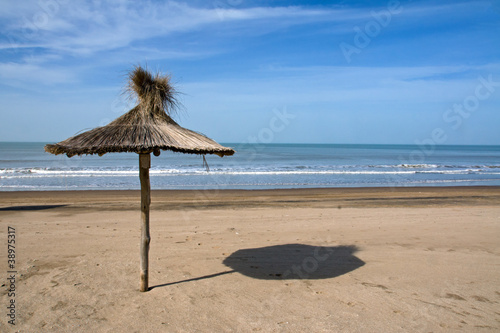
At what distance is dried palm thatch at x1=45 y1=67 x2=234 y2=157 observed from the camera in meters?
4.10

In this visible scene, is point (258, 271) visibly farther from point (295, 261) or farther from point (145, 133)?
point (145, 133)

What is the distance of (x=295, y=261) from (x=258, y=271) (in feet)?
2.65

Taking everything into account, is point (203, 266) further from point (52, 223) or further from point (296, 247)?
point (52, 223)

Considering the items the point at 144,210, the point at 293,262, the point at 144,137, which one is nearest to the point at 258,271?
the point at 293,262

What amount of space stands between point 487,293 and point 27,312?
581cm

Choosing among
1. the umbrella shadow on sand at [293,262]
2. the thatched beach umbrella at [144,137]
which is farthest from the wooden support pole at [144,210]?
the umbrella shadow on sand at [293,262]

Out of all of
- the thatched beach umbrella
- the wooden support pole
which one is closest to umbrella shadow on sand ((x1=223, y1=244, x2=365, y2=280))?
the wooden support pole

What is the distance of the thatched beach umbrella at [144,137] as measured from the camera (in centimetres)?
411

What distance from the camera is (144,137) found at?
4.28 m

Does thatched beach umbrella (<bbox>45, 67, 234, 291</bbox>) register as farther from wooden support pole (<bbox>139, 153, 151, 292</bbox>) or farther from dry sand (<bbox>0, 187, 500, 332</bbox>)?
dry sand (<bbox>0, 187, 500, 332</bbox>)

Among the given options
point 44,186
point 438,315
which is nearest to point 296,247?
point 438,315

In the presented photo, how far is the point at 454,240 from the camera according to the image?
7602 millimetres

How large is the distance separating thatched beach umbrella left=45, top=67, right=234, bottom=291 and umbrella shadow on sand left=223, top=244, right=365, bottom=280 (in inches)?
69.5

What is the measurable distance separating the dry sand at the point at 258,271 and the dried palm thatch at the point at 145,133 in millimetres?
1858
